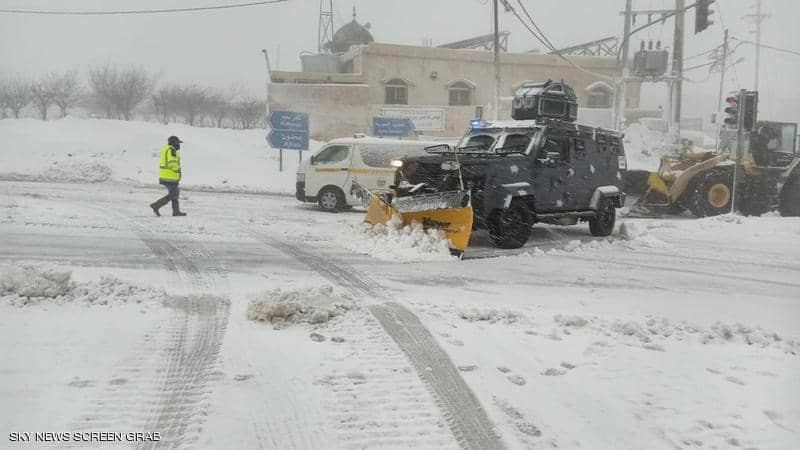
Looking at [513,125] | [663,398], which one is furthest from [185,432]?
[513,125]

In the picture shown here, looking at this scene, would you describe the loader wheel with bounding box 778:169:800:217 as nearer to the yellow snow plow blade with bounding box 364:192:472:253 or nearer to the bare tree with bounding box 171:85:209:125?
the yellow snow plow blade with bounding box 364:192:472:253

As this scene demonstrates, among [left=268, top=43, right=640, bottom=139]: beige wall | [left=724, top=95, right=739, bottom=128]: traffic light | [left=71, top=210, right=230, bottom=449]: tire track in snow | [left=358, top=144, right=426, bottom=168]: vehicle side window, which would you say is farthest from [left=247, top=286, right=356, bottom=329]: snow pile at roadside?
[left=268, top=43, right=640, bottom=139]: beige wall

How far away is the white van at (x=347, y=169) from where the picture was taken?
15039 mm

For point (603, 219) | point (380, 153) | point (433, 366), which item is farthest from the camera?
point (380, 153)

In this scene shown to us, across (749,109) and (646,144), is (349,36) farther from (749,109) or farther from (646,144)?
(749,109)

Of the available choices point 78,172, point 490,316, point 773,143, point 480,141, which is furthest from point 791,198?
point 78,172

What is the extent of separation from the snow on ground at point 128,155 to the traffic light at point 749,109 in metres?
14.0

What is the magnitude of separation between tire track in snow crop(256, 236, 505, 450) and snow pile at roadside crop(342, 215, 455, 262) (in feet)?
4.60

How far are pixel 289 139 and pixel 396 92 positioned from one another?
897cm

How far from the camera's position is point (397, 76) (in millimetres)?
28844

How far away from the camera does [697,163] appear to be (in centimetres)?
1627

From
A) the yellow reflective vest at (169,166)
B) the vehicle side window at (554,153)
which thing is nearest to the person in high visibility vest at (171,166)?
the yellow reflective vest at (169,166)

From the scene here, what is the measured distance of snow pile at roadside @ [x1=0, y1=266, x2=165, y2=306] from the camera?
225 inches

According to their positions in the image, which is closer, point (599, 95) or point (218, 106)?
point (599, 95)
